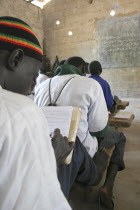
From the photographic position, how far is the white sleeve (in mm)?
1549

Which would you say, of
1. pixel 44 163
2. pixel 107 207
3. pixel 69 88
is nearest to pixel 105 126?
pixel 69 88

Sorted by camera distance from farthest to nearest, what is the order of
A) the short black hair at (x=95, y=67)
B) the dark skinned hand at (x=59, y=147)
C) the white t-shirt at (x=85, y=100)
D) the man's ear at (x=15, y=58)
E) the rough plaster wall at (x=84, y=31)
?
the rough plaster wall at (x=84, y=31) < the short black hair at (x=95, y=67) < the white t-shirt at (x=85, y=100) < the dark skinned hand at (x=59, y=147) < the man's ear at (x=15, y=58)

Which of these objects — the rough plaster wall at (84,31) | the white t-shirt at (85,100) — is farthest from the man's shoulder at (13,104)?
the rough plaster wall at (84,31)

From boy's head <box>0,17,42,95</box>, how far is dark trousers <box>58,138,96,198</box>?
70cm

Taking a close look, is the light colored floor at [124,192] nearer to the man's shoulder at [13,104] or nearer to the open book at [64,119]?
the open book at [64,119]

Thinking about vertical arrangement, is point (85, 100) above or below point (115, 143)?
above

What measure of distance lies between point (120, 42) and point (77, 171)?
6.79m

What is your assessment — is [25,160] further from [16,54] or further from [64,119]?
[64,119]

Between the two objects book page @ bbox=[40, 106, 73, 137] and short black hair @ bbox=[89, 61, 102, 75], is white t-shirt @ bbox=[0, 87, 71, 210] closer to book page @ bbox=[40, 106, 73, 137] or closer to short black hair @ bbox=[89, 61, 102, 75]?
book page @ bbox=[40, 106, 73, 137]

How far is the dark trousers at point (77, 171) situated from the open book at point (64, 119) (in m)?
0.25

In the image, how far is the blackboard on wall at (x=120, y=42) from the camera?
7.14 m

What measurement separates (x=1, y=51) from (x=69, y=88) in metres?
0.93

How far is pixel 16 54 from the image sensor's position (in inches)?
25.3

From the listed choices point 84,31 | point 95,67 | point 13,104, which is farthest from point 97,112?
point 84,31
